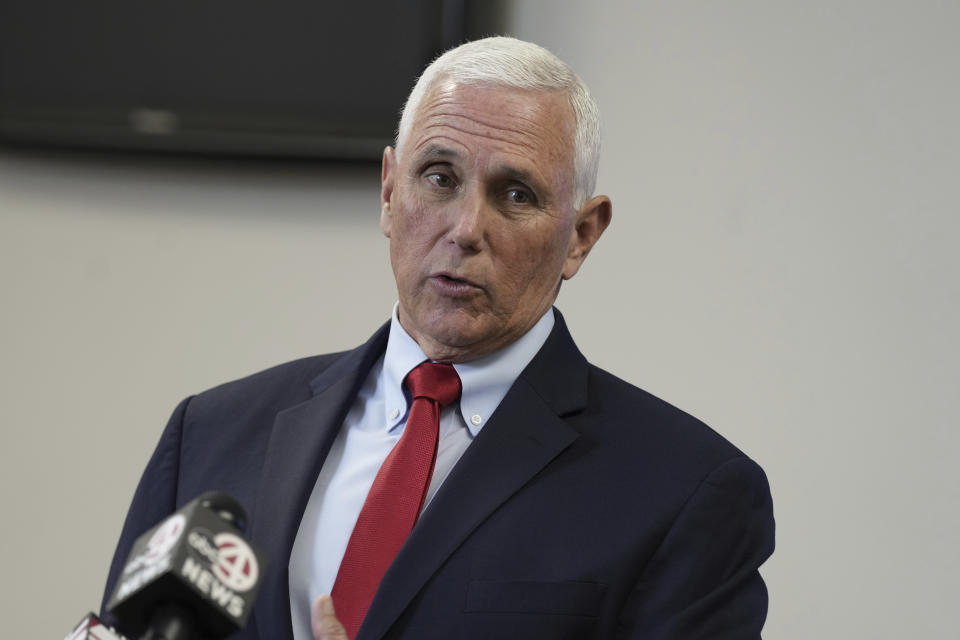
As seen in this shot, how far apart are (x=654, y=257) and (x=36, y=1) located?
1.39 meters

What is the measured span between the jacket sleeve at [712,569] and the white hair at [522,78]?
0.44 meters

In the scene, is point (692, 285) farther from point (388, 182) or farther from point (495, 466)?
point (495, 466)

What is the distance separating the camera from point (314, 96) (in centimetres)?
260

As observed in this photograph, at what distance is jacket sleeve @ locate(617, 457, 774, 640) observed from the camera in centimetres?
145

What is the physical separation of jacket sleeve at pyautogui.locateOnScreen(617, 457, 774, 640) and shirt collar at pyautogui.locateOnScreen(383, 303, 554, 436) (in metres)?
0.28

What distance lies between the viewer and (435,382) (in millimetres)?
1627

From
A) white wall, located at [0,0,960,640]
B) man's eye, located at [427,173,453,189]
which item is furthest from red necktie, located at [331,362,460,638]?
white wall, located at [0,0,960,640]

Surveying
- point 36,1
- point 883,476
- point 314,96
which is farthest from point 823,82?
point 36,1

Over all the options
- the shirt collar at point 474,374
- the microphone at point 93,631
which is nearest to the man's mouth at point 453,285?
the shirt collar at point 474,374

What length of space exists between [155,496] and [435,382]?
413 millimetres

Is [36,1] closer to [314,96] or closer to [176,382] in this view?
[314,96]

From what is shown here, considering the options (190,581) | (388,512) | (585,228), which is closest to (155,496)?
(388,512)

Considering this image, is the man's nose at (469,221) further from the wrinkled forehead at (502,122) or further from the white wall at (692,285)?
the white wall at (692,285)

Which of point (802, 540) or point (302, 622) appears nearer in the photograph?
point (302, 622)
